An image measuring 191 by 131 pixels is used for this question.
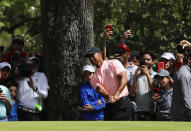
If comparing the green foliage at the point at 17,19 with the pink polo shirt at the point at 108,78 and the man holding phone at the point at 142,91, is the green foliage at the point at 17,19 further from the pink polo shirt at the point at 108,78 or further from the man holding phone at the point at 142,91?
the pink polo shirt at the point at 108,78

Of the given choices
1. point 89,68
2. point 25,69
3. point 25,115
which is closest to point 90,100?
point 89,68

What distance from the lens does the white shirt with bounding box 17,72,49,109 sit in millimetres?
7141

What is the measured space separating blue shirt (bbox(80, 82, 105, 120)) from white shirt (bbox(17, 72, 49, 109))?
629 mm

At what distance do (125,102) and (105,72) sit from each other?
1.73 feet

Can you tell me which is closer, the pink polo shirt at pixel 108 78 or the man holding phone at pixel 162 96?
the pink polo shirt at pixel 108 78

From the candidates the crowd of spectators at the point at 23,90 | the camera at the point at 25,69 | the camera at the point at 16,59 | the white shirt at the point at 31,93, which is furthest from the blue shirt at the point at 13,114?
the camera at the point at 16,59

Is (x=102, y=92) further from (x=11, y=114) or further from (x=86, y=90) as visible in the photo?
(x=11, y=114)

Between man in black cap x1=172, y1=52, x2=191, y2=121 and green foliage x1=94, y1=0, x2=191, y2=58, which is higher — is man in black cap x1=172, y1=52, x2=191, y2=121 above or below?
below

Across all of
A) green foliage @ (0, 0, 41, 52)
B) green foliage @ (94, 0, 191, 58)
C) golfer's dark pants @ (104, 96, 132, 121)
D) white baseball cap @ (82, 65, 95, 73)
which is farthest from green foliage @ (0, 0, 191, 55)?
green foliage @ (0, 0, 41, 52)

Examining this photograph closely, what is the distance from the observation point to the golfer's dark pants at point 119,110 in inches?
263

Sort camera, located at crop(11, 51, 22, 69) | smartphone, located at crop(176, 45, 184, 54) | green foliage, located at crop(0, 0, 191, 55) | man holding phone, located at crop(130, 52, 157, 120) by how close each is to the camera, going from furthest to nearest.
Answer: green foliage, located at crop(0, 0, 191, 55) → camera, located at crop(11, 51, 22, 69) → man holding phone, located at crop(130, 52, 157, 120) → smartphone, located at crop(176, 45, 184, 54)

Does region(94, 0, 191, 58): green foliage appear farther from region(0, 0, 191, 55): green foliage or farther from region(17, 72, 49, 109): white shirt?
region(17, 72, 49, 109): white shirt

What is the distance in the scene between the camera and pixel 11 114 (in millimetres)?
7086

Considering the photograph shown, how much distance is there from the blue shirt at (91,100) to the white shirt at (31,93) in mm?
629
